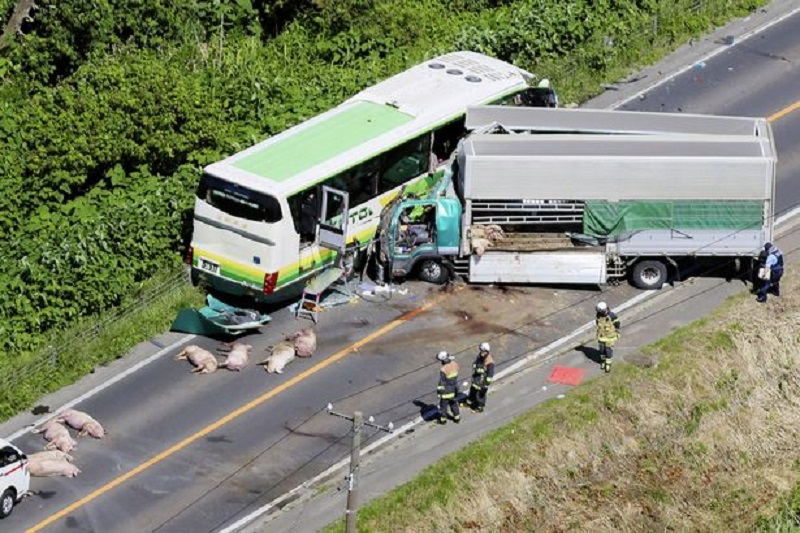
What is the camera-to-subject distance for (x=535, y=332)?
34750 mm

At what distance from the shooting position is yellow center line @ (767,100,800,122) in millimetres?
41750

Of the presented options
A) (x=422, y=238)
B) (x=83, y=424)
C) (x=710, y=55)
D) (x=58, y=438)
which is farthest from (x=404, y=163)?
(x=710, y=55)

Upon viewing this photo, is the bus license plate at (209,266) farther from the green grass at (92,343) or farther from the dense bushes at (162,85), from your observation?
the dense bushes at (162,85)

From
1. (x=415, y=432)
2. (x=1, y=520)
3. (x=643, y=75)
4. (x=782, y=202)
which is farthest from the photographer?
(x=643, y=75)

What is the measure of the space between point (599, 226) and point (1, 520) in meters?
13.8

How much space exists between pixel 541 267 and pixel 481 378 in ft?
15.0

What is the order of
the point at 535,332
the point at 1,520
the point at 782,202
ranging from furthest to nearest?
the point at 782,202
the point at 535,332
the point at 1,520

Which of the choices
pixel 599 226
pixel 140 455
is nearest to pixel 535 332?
pixel 599 226

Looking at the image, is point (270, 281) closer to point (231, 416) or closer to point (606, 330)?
point (231, 416)

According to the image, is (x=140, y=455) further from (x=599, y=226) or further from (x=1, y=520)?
(x=599, y=226)

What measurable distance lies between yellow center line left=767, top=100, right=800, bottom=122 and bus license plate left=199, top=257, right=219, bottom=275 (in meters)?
15.4

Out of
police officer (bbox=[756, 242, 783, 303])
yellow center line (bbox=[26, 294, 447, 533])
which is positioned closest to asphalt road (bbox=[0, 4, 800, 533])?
yellow center line (bbox=[26, 294, 447, 533])

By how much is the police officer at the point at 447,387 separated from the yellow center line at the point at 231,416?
2953 mm

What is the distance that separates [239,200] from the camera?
34.3 m
